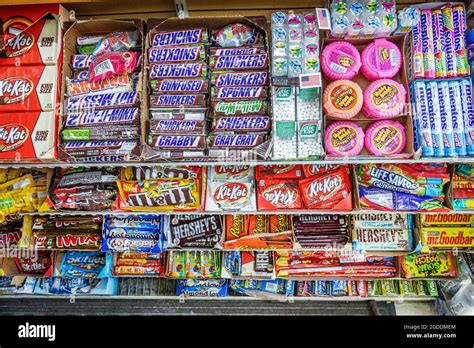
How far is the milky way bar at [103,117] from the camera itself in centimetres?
231

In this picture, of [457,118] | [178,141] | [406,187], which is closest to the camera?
[457,118]

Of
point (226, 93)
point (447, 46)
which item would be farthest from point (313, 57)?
point (447, 46)

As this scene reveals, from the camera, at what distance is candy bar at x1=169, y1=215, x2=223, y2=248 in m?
2.78

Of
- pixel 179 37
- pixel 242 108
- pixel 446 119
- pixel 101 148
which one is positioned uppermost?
pixel 179 37

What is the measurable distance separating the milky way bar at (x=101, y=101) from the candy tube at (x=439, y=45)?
6.03 ft

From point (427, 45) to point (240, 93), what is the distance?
3.78 ft

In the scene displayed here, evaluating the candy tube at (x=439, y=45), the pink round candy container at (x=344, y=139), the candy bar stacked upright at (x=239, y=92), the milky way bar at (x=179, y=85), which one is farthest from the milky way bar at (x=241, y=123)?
the candy tube at (x=439, y=45)

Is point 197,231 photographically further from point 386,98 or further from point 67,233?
point 386,98

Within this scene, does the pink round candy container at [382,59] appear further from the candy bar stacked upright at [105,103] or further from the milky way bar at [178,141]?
the candy bar stacked upright at [105,103]

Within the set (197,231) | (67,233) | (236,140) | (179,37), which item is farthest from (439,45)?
(67,233)

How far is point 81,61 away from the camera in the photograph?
8.05ft

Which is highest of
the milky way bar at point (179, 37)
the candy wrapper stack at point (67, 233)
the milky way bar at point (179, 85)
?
the milky way bar at point (179, 37)

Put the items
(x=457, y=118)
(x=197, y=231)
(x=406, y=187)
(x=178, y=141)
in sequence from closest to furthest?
(x=457, y=118), (x=178, y=141), (x=406, y=187), (x=197, y=231)

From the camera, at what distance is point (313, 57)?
2.21m
